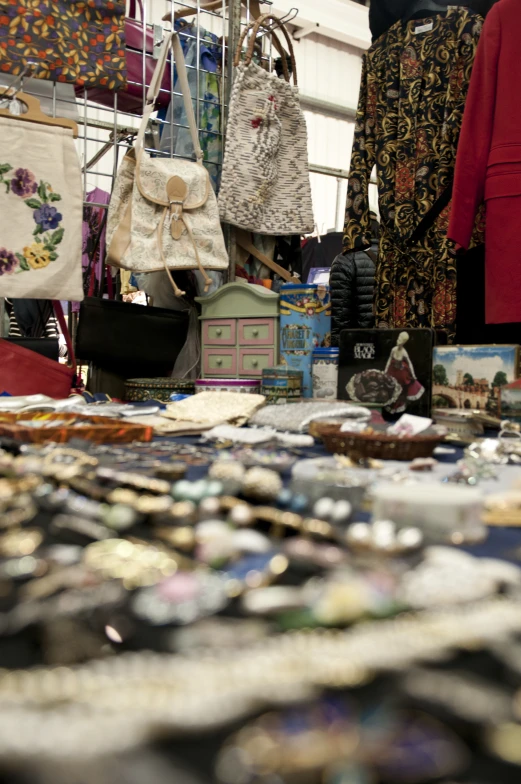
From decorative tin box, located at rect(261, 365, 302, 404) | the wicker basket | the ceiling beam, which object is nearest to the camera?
the wicker basket

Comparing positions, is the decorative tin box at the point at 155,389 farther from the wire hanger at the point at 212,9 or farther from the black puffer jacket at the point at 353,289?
the wire hanger at the point at 212,9

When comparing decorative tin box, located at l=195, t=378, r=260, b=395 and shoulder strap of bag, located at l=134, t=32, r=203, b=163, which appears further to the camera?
shoulder strap of bag, located at l=134, t=32, r=203, b=163

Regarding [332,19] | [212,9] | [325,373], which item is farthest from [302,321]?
[332,19]

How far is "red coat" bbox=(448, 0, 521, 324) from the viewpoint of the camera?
174 cm

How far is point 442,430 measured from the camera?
1.02 m

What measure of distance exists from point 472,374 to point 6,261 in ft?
3.89

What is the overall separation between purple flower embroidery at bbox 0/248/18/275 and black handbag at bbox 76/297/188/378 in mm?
283

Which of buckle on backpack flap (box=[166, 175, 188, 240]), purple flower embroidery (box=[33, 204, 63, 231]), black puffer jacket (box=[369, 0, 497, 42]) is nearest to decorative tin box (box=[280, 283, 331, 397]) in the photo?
buckle on backpack flap (box=[166, 175, 188, 240])

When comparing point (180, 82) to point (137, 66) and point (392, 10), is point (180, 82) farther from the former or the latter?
point (392, 10)

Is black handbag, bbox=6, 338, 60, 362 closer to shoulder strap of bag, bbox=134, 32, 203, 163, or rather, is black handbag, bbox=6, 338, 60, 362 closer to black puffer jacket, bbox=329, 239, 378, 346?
shoulder strap of bag, bbox=134, 32, 203, 163

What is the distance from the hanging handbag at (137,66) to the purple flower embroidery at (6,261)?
0.74 metres

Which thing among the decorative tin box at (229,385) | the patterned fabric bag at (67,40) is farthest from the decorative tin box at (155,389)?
the patterned fabric bag at (67,40)

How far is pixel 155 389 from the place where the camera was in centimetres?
182

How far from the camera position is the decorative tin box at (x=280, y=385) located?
1.61m
